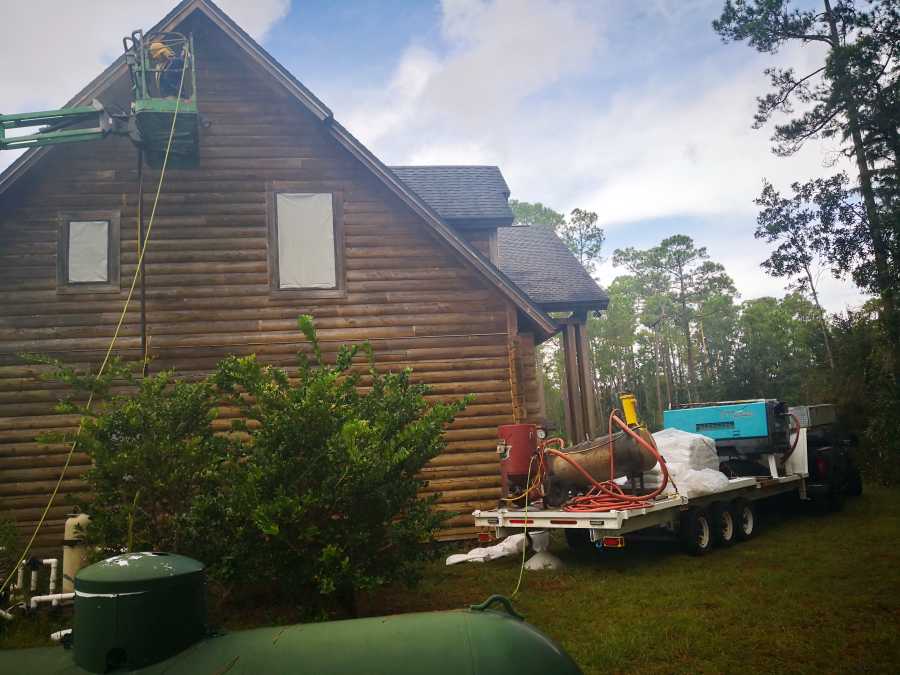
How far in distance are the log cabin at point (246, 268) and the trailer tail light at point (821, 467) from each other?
543 cm

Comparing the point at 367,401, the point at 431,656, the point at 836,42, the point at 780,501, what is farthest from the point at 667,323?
the point at 431,656

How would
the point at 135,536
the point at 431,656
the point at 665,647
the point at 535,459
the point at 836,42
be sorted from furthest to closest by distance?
the point at 836,42
the point at 535,459
the point at 135,536
the point at 665,647
the point at 431,656

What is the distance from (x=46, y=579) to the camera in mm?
10227

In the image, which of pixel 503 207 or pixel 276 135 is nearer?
pixel 276 135

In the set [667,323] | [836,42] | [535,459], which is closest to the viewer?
[535,459]

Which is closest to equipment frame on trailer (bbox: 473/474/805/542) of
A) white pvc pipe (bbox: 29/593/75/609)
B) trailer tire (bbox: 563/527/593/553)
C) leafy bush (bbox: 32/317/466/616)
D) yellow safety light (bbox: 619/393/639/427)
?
yellow safety light (bbox: 619/393/639/427)

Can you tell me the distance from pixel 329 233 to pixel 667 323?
2261 inches

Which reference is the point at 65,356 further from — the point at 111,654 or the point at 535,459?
the point at 111,654

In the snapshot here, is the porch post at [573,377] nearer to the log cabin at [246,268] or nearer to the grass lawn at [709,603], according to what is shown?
the log cabin at [246,268]

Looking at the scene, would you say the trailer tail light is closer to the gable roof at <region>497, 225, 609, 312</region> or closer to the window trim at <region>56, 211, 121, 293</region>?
the gable roof at <region>497, 225, 609, 312</region>

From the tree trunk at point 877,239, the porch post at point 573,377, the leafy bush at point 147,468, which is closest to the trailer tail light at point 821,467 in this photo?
the porch post at point 573,377

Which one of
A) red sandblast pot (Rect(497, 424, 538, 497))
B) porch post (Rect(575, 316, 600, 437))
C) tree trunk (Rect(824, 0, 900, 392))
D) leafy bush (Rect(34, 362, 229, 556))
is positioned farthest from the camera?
tree trunk (Rect(824, 0, 900, 392))

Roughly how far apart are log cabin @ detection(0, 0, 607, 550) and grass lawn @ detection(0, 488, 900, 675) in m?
3.59

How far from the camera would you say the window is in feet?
41.3
